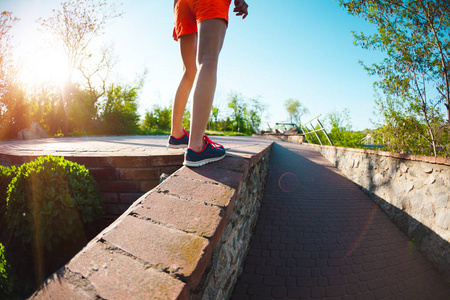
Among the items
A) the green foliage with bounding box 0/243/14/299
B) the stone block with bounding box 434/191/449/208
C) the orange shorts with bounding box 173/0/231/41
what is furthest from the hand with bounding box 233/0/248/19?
the stone block with bounding box 434/191/449/208

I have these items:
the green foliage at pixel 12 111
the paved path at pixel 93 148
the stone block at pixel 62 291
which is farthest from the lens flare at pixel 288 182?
the green foliage at pixel 12 111

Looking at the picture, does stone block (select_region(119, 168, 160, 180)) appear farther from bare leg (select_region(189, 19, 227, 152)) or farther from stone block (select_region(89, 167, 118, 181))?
bare leg (select_region(189, 19, 227, 152))

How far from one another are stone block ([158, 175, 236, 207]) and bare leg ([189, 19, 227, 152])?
1.17ft

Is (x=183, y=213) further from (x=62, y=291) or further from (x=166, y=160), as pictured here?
(x=166, y=160)

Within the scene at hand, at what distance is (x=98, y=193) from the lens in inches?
69.1

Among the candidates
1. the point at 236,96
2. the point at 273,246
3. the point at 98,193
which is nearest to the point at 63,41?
the point at 98,193

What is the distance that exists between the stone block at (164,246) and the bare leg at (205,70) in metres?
0.71

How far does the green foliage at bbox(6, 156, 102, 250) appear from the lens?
1.47 m

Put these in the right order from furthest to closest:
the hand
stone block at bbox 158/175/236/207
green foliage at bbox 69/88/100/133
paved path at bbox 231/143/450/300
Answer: green foliage at bbox 69/88/100/133, paved path at bbox 231/143/450/300, the hand, stone block at bbox 158/175/236/207

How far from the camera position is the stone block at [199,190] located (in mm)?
1133

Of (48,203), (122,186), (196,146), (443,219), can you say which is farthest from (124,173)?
(443,219)

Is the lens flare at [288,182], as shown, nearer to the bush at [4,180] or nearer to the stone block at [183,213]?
the stone block at [183,213]

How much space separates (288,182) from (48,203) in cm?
398

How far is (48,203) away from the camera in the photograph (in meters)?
1.48
